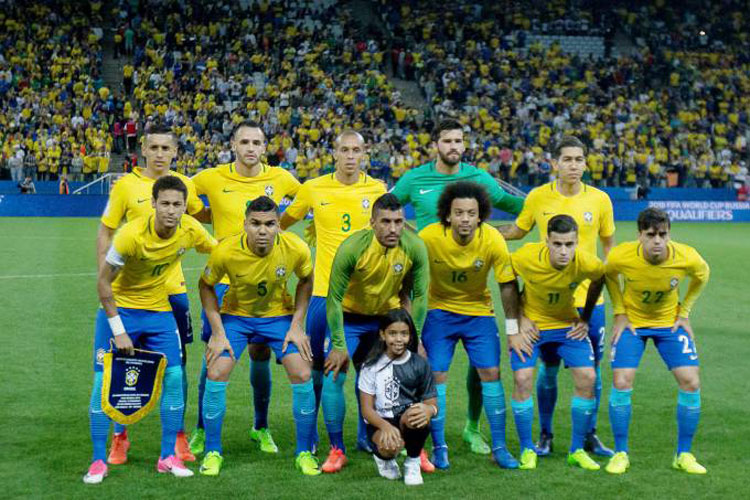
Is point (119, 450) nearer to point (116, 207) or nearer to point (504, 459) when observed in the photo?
point (116, 207)

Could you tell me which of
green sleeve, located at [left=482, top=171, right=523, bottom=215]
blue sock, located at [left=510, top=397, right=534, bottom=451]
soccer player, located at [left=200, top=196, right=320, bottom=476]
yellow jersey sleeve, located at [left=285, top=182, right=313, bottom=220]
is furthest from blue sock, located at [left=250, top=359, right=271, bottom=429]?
green sleeve, located at [left=482, top=171, right=523, bottom=215]

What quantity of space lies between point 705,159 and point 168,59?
20023 mm

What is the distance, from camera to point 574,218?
A: 7.43 meters

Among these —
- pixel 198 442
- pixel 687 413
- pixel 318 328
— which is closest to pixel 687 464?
pixel 687 413

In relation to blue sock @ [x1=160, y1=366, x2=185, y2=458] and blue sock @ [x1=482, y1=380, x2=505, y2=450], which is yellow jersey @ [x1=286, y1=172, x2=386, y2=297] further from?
blue sock @ [x1=482, y1=380, x2=505, y2=450]

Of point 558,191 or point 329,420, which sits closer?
point 329,420

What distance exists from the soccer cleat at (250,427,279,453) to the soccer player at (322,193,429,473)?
572 mm

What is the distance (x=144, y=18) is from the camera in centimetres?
3819

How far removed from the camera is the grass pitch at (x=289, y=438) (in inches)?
250

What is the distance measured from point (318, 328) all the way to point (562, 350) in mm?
1774

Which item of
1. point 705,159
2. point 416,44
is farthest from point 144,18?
point 705,159

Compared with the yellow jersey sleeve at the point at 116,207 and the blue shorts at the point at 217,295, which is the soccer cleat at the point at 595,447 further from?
the yellow jersey sleeve at the point at 116,207

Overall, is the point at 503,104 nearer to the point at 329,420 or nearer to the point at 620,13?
the point at 620,13

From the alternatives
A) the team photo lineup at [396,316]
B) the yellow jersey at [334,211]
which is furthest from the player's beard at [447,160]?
the yellow jersey at [334,211]
